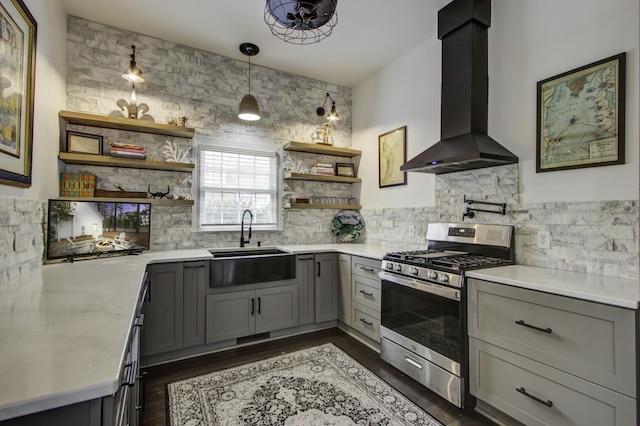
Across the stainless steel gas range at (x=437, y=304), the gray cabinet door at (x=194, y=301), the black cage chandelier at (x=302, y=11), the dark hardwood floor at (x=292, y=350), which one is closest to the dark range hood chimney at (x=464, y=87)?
the stainless steel gas range at (x=437, y=304)

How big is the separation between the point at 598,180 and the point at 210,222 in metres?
3.54

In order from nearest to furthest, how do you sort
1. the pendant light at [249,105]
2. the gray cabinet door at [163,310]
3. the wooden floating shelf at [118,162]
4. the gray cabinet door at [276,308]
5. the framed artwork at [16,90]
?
the framed artwork at [16,90]
the gray cabinet door at [163,310]
the wooden floating shelf at [118,162]
the gray cabinet door at [276,308]
the pendant light at [249,105]

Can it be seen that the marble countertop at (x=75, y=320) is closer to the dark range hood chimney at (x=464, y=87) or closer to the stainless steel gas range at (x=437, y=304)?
the stainless steel gas range at (x=437, y=304)

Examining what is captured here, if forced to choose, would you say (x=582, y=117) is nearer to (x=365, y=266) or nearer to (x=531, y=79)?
(x=531, y=79)

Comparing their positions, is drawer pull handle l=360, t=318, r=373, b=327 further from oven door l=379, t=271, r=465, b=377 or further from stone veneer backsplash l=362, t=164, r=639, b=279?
stone veneer backsplash l=362, t=164, r=639, b=279

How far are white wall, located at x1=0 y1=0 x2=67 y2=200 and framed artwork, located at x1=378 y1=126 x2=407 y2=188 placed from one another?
3308mm

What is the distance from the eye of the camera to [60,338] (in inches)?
36.2

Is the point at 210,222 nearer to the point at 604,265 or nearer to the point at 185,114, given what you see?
the point at 185,114

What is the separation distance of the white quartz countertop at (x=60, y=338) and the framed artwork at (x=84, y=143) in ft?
4.97

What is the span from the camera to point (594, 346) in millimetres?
1542

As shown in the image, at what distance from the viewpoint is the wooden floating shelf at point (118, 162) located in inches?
110

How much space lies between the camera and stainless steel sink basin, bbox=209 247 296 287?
299 centimetres

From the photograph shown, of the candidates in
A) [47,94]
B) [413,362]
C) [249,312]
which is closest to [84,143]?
[47,94]

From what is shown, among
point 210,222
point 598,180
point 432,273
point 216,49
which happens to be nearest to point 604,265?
point 598,180
